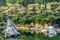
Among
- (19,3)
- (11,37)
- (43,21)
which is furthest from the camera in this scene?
(19,3)

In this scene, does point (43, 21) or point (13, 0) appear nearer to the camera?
point (43, 21)

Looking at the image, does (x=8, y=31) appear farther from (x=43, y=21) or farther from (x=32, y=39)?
(x=43, y=21)

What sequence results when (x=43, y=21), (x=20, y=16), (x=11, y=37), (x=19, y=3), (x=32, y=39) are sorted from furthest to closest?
(x=19, y=3) → (x=20, y=16) → (x=43, y=21) → (x=11, y=37) → (x=32, y=39)

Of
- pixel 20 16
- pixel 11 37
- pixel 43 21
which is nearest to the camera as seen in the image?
pixel 11 37

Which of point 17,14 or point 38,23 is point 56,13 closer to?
point 38,23

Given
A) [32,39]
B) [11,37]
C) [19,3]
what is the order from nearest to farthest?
[32,39] → [11,37] → [19,3]

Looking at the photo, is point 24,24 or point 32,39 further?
point 24,24

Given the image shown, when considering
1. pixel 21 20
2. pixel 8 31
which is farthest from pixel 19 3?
pixel 8 31

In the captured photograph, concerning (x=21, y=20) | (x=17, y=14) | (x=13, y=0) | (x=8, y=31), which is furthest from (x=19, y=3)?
(x=8, y=31)
